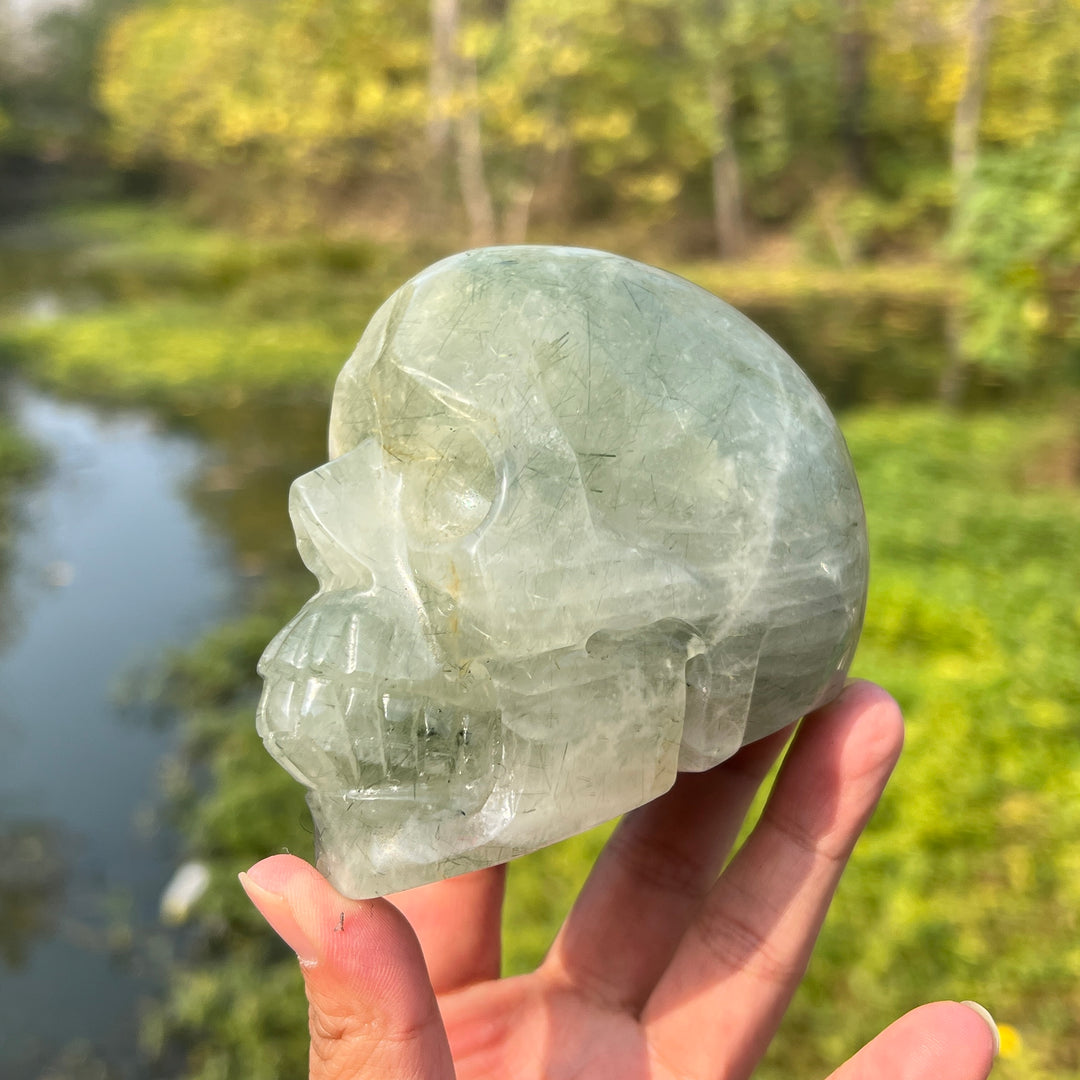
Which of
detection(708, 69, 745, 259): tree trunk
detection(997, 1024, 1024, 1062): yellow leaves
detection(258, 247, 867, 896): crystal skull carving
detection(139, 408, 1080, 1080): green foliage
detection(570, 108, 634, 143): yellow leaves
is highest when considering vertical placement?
detection(258, 247, 867, 896): crystal skull carving

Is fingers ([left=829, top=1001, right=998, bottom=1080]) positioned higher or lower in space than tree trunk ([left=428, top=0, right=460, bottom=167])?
higher

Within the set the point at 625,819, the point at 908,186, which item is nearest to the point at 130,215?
the point at 908,186

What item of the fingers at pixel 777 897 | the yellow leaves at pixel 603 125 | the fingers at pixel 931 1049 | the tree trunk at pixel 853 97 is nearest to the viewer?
the fingers at pixel 931 1049

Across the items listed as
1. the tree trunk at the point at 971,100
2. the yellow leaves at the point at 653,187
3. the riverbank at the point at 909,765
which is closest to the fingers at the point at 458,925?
the riverbank at the point at 909,765

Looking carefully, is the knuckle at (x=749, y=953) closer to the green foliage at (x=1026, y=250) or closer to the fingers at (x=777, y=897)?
the fingers at (x=777, y=897)

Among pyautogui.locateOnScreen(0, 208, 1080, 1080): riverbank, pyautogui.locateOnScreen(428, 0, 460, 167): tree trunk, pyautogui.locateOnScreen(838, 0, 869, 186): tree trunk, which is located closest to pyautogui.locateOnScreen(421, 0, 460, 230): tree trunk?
pyautogui.locateOnScreen(428, 0, 460, 167): tree trunk

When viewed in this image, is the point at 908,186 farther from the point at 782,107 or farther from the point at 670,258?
the point at 670,258

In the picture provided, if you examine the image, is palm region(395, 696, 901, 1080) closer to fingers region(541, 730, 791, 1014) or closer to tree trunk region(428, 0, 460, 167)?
fingers region(541, 730, 791, 1014)
